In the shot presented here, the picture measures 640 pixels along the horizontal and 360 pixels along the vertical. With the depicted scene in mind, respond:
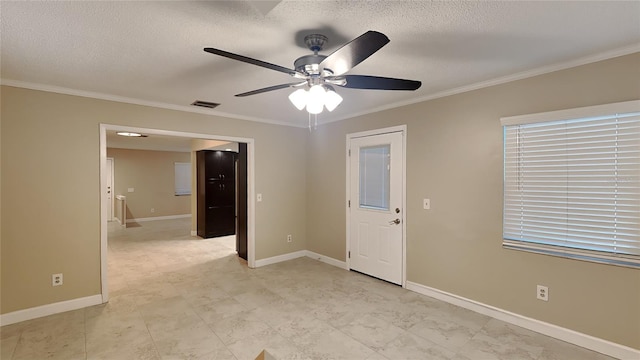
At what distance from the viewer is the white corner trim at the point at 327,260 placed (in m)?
4.45

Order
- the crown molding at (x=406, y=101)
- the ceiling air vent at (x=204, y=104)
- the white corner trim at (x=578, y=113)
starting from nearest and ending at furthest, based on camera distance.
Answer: the white corner trim at (x=578, y=113), the crown molding at (x=406, y=101), the ceiling air vent at (x=204, y=104)

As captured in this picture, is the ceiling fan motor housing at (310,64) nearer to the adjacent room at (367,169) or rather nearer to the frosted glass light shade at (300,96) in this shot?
the adjacent room at (367,169)

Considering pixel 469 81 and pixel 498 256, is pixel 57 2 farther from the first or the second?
pixel 498 256

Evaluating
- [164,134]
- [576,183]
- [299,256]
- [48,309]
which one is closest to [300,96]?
[576,183]

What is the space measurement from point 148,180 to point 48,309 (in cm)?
673

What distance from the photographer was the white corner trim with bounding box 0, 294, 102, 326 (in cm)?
280

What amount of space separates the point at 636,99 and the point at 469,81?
3.93 feet

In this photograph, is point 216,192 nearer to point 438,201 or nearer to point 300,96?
point 438,201

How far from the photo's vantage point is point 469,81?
289 cm

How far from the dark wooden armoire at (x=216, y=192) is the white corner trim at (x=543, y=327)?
191 inches

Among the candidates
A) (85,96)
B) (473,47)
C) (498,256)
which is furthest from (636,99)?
(85,96)

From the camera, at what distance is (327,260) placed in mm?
4723

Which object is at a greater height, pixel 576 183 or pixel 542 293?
pixel 576 183

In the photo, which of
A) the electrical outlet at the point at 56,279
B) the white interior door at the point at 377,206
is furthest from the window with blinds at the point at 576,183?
the electrical outlet at the point at 56,279
